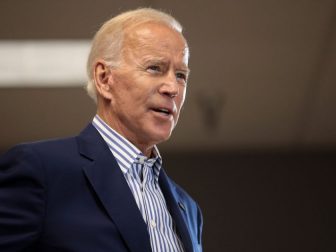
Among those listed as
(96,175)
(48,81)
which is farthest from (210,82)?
(96,175)

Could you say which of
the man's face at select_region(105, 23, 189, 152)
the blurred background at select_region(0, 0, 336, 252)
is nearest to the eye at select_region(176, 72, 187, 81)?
the man's face at select_region(105, 23, 189, 152)

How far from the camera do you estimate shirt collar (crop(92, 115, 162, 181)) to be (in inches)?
54.7

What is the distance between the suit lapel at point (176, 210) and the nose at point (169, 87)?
0.18 meters

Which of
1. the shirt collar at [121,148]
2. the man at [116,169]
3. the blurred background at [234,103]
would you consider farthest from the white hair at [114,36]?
the blurred background at [234,103]

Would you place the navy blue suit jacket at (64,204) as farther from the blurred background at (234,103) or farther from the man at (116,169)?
the blurred background at (234,103)

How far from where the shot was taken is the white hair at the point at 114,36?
1.47 metres

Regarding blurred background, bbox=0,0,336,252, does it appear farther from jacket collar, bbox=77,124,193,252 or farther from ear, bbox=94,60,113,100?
jacket collar, bbox=77,124,193,252

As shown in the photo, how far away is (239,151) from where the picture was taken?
3.34 metres

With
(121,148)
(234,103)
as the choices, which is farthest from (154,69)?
(234,103)

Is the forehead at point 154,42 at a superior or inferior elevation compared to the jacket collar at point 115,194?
superior

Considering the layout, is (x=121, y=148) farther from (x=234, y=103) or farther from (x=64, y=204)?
(x=234, y=103)

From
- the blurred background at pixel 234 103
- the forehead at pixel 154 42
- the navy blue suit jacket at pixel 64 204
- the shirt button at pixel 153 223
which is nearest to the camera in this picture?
the navy blue suit jacket at pixel 64 204

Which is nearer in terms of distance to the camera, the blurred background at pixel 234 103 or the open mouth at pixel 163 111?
the open mouth at pixel 163 111

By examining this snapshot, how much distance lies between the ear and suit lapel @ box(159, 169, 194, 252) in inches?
8.0
